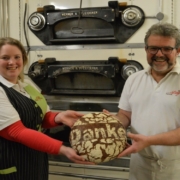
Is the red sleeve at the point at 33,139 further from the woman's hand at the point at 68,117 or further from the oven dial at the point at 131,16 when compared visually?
the oven dial at the point at 131,16

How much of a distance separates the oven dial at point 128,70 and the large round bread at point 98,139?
913 millimetres

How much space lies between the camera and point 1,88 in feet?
4.48

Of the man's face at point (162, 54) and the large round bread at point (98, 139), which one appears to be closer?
the large round bread at point (98, 139)

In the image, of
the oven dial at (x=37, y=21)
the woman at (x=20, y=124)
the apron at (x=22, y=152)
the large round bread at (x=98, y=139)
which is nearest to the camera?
the large round bread at (x=98, y=139)

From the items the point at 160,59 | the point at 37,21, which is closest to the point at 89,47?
the point at 37,21

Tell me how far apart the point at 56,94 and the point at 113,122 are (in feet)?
3.89

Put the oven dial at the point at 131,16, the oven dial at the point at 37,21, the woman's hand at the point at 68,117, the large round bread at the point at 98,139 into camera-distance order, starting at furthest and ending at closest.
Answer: the oven dial at the point at 37,21, the oven dial at the point at 131,16, the woman's hand at the point at 68,117, the large round bread at the point at 98,139

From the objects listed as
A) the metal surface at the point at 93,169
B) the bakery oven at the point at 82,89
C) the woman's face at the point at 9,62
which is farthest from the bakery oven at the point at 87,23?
the metal surface at the point at 93,169

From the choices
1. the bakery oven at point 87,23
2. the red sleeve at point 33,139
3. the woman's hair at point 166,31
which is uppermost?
the bakery oven at point 87,23

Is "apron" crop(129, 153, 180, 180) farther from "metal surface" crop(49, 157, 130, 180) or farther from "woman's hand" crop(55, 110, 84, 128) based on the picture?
"metal surface" crop(49, 157, 130, 180)

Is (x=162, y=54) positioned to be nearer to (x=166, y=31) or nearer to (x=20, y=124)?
(x=166, y=31)

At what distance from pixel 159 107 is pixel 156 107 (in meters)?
0.02

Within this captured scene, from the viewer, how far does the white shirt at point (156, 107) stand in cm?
136

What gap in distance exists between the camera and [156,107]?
1382 millimetres
